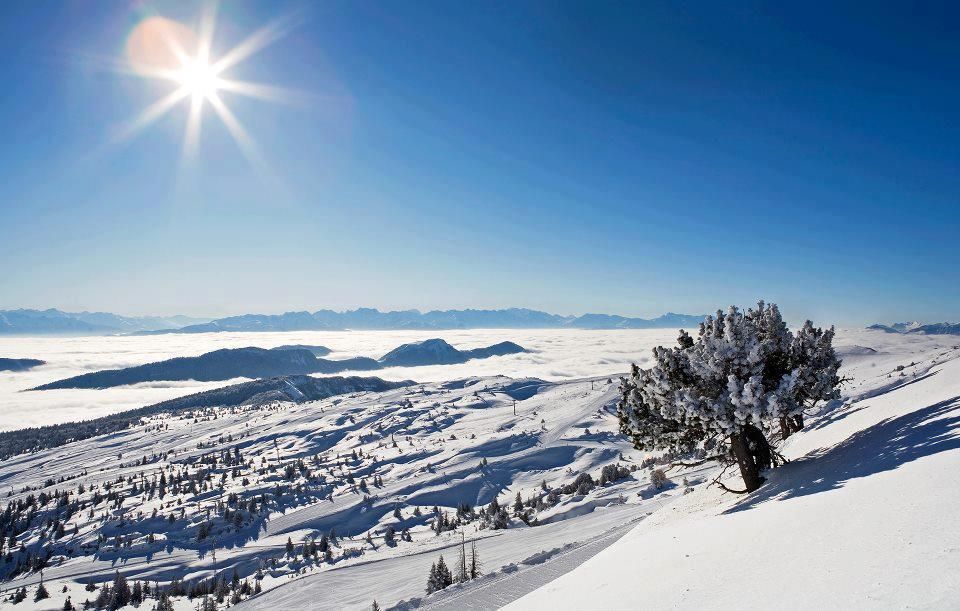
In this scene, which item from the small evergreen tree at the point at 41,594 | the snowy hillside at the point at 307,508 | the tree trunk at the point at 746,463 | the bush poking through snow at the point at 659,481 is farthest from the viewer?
the small evergreen tree at the point at 41,594

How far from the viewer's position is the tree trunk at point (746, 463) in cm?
1891

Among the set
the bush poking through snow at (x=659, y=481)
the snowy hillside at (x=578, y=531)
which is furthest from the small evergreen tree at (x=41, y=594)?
the bush poking through snow at (x=659, y=481)

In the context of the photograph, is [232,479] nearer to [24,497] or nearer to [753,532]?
[24,497]

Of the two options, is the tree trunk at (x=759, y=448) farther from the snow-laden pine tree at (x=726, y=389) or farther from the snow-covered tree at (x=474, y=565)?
the snow-covered tree at (x=474, y=565)

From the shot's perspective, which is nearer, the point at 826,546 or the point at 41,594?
the point at 826,546

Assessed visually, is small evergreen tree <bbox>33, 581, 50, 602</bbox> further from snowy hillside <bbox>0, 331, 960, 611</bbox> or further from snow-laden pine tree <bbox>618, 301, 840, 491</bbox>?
snow-laden pine tree <bbox>618, 301, 840, 491</bbox>

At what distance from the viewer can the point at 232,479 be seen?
177 meters

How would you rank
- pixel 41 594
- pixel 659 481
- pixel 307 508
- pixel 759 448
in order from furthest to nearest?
pixel 307 508 < pixel 41 594 < pixel 659 481 < pixel 759 448

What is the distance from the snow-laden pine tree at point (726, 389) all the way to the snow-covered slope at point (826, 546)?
2273 millimetres

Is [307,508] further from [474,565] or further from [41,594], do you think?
[474,565]

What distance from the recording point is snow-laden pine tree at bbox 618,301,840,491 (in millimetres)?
17469

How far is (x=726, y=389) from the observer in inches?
723

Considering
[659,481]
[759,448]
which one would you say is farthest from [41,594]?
[759,448]

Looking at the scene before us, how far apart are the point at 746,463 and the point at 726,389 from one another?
3.43m
